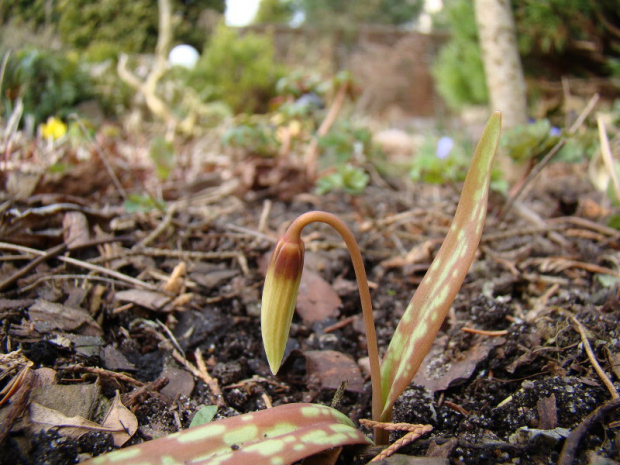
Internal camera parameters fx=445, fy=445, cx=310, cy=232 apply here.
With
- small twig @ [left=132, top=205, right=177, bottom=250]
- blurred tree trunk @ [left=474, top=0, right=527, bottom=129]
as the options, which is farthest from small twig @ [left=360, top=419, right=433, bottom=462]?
blurred tree trunk @ [left=474, top=0, right=527, bottom=129]

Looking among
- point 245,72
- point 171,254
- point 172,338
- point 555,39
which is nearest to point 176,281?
point 171,254

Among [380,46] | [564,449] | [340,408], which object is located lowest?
[340,408]

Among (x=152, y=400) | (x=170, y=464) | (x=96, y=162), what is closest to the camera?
(x=170, y=464)

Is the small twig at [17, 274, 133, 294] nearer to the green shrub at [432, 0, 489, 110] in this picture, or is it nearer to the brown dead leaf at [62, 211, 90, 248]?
the brown dead leaf at [62, 211, 90, 248]

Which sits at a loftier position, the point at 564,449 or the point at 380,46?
the point at 380,46

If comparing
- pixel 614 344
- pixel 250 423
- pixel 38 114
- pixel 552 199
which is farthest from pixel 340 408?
pixel 38 114

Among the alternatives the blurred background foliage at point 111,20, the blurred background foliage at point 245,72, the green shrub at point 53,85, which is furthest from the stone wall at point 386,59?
the green shrub at point 53,85

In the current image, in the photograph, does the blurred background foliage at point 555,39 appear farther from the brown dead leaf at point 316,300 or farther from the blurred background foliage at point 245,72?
the brown dead leaf at point 316,300

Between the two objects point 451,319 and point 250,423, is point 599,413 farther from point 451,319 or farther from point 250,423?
point 250,423
